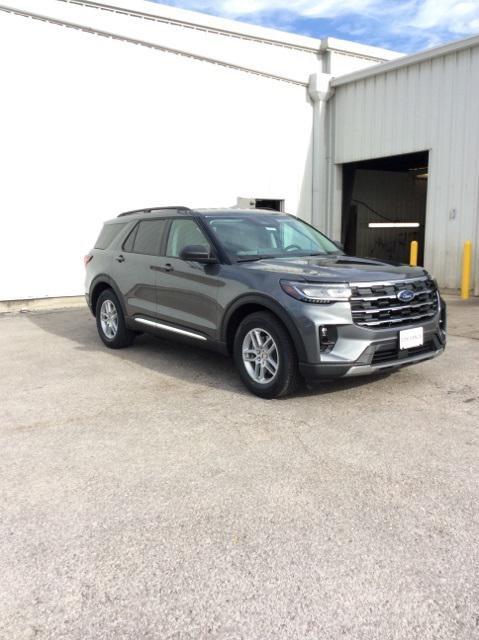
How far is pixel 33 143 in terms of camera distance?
10242 mm

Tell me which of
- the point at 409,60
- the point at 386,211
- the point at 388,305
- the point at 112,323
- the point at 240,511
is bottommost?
the point at 240,511

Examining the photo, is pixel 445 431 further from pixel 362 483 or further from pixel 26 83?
pixel 26 83

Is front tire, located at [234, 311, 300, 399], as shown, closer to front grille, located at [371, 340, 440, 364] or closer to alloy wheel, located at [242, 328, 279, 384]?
alloy wheel, located at [242, 328, 279, 384]

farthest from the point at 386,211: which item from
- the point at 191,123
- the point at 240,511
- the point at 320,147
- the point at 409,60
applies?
the point at 240,511

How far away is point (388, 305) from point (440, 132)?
8080 millimetres

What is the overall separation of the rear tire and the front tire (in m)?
2.32

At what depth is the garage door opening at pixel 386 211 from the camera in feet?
62.5

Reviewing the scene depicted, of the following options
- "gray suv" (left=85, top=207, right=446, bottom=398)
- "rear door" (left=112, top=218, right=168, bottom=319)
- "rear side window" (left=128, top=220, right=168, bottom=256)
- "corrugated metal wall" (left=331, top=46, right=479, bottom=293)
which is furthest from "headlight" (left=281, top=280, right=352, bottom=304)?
"corrugated metal wall" (left=331, top=46, right=479, bottom=293)

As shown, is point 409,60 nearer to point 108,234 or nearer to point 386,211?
point 108,234

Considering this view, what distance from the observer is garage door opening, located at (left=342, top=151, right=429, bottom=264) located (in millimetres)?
19062

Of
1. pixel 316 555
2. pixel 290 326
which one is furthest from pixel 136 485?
pixel 290 326

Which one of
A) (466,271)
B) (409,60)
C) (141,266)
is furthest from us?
(409,60)

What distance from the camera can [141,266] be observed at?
20.9ft

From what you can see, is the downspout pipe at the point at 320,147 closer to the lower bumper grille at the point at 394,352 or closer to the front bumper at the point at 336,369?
the lower bumper grille at the point at 394,352
